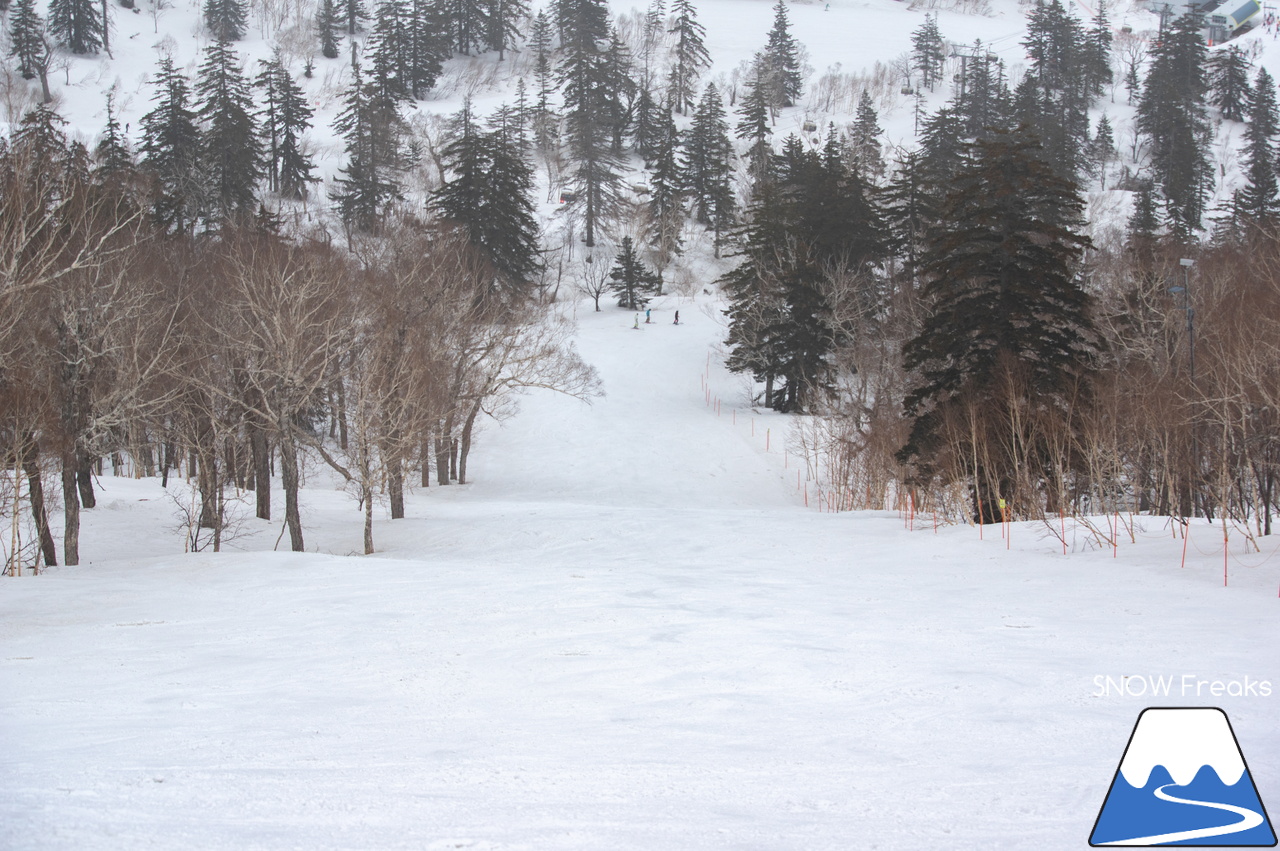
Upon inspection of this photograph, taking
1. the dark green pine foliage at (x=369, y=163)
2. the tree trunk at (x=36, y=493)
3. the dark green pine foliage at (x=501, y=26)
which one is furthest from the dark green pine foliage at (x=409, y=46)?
the tree trunk at (x=36, y=493)

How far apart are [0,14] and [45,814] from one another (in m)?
132

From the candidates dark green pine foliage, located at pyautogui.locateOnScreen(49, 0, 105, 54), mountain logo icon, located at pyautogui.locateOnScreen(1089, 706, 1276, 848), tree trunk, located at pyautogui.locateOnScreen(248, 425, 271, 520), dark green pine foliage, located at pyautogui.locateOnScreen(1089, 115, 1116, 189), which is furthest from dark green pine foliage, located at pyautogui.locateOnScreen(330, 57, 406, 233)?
dark green pine foliage, located at pyautogui.locateOnScreen(1089, 115, 1116, 189)

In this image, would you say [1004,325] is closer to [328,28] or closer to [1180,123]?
[1180,123]

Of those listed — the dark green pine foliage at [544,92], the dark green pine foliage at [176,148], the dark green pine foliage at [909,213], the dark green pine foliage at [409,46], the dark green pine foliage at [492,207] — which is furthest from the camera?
the dark green pine foliage at [409,46]

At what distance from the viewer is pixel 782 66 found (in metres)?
119

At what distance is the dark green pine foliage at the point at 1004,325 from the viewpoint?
1989 centimetres

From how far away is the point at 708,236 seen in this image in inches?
3039

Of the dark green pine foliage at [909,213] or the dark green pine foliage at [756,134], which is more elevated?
the dark green pine foliage at [756,134]

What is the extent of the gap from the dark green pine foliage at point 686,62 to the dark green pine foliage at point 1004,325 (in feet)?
301

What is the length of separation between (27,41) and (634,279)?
248 ft

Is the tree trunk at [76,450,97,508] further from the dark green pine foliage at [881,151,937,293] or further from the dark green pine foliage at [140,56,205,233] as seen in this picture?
the dark green pine foliage at [881,151,937,293]

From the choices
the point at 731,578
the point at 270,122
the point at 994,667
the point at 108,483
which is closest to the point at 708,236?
the point at 270,122

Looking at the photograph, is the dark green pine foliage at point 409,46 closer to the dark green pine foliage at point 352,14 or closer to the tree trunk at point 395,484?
the dark green pine foliage at point 352,14

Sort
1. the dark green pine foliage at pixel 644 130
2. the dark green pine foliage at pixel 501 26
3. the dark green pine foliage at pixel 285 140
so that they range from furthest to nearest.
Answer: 1. the dark green pine foliage at pixel 501 26
2. the dark green pine foliage at pixel 644 130
3. the dark green pine foliage at pixel 285 140
